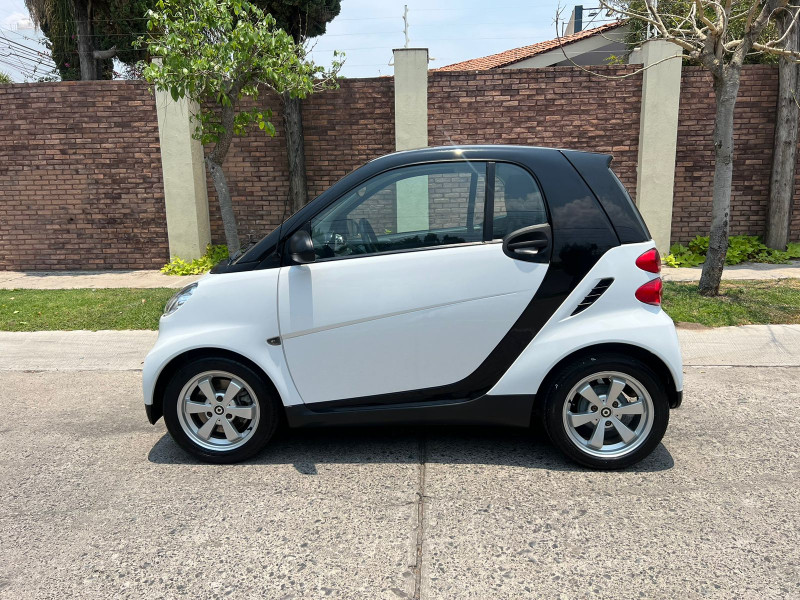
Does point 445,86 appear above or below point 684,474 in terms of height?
above

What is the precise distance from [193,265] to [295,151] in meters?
2.51

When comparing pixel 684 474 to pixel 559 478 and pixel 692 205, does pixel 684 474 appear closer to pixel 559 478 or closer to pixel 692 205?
pixel 559 478

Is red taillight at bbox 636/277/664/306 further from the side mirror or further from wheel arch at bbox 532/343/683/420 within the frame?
the side mirror

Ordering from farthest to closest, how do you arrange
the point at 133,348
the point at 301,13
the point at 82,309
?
1. the point at 301,13
2. the point at 82,309
3. the point at 133,348

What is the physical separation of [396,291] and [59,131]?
945 cm

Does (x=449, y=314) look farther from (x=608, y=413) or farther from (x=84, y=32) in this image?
(x=84, y=32)

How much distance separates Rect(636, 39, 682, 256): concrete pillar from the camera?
1016 centimetres

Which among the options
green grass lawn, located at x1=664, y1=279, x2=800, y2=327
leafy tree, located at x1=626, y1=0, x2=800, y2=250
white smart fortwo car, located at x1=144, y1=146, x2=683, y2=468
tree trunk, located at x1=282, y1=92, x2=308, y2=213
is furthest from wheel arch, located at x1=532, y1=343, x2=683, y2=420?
leafy tree, located at x1=626, y1=0, x2=800, y2=250

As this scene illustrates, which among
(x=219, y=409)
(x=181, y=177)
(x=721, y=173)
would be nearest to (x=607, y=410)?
(x=219, y=409)

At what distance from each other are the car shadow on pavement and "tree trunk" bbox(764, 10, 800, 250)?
310 inches

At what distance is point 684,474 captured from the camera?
3.75 metres

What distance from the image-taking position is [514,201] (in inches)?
148

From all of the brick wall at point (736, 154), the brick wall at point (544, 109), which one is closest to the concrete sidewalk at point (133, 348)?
the brick wall at point (736, 154)

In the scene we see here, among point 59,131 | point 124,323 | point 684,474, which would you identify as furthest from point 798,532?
point 59,131
